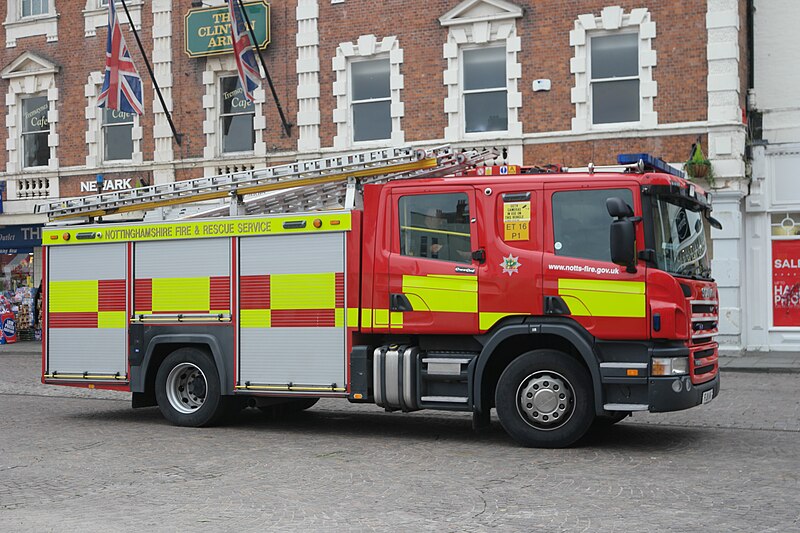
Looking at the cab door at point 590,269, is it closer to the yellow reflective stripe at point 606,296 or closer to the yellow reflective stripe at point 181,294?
the yellow reflective stripe at point 606,296

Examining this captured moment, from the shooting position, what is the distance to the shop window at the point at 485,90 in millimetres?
22109

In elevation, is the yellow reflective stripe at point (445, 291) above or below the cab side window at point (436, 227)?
below

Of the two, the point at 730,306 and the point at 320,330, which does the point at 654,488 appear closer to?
the point at 320,330

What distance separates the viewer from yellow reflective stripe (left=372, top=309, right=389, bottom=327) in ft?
34.4

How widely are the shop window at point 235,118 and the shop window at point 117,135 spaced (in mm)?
2659

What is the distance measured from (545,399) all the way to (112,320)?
17.4ft

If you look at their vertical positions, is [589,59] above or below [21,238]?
above

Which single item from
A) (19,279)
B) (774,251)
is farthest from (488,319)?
(19,279)

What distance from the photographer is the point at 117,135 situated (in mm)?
26094

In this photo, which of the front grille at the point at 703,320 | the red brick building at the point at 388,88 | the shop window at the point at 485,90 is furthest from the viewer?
the shop window at the point at 485,90

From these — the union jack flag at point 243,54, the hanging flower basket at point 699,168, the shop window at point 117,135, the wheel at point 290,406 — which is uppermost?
the union jack flag at point 243,54

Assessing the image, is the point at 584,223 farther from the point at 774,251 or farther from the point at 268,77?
the point at 268,77

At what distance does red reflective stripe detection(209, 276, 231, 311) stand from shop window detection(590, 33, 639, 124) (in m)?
12.0

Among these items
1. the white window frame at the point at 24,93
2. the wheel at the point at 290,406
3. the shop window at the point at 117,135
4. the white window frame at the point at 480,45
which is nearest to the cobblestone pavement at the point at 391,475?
the wheel at the point at 290,406
